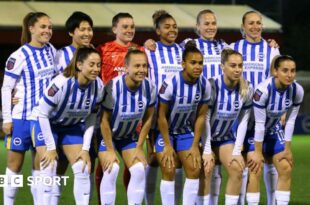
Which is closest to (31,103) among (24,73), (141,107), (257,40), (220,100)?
(24,73)

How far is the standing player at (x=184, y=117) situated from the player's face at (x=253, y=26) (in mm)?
1063

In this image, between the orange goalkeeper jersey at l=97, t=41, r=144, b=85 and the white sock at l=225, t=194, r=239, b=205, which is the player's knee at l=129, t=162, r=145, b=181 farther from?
the orange goalkeeper jersey at l=97, t=41, r=144, b=85

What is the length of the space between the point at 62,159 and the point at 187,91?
1.30m

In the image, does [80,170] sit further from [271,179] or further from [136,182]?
[271,179]

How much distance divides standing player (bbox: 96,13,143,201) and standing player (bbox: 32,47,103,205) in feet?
2.72

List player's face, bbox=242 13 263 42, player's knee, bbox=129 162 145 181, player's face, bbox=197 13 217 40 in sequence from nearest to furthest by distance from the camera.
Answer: player's knee, bbox=129 162 145 181 → player's face, bbox=197 13 217 40 → player's face, bbox=242 13 263 42

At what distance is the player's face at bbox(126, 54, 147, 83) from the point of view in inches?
384

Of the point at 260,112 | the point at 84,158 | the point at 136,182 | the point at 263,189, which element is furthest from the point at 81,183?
the point at 263,189

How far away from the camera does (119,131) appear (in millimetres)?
9961

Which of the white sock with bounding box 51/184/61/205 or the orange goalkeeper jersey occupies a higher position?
the orange goalkeeper jersey

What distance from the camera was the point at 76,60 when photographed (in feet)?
31.7

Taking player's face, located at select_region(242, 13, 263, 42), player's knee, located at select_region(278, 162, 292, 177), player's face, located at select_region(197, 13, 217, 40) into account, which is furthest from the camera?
player's face, located at select_region(242, 13, 263, 42)

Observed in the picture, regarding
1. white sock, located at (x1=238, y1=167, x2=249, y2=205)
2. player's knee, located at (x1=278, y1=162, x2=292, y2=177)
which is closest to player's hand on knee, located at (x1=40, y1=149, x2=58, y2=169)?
white sock, located at (x1=238, y1=167, x2=249, y2=205)

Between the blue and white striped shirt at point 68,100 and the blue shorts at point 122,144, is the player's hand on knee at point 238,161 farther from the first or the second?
the blue and white striped shirt at point 68,100
